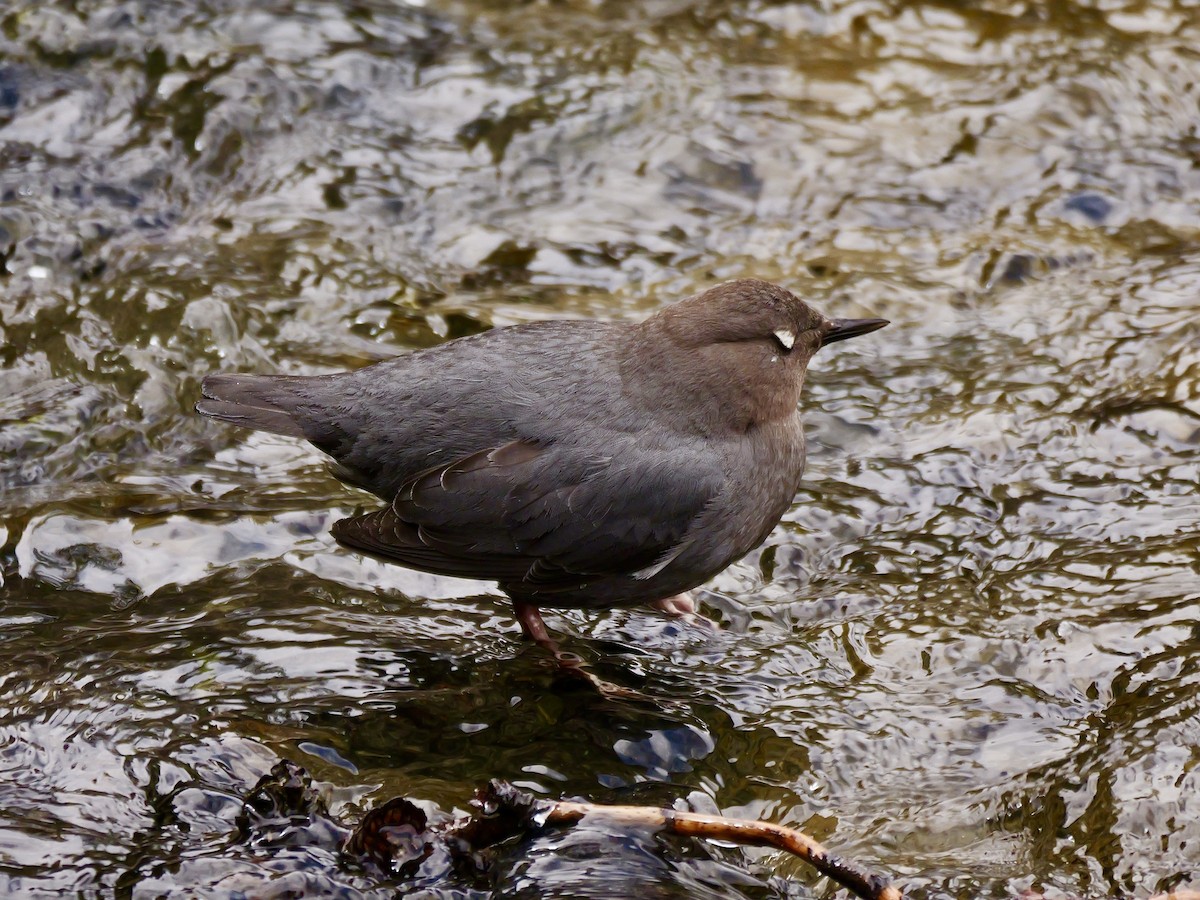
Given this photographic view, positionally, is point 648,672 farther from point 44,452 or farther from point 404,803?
point 44,452

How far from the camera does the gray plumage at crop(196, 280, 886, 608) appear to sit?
3.71m

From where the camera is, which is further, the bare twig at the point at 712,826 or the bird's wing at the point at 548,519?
the bird's wing at the point at 548,519

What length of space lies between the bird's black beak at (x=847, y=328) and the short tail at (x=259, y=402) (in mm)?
1529

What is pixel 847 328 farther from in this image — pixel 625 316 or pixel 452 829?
pixel 452 829

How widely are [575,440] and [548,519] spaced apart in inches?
8.8

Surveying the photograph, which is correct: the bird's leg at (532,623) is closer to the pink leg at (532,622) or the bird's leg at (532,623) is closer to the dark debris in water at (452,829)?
the pink leg at (532,622)

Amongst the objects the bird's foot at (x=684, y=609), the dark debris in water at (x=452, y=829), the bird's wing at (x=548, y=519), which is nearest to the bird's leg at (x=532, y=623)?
the bird's wing at (x=548, y=519)

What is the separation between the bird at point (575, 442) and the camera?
371 cm

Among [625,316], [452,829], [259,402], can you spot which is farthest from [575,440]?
[625,316]

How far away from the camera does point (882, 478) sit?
177 inches

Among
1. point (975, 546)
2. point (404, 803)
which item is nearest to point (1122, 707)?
point (975, 546)

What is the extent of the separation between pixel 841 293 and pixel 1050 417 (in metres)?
1.06

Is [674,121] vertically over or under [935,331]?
over

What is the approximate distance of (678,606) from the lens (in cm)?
405
